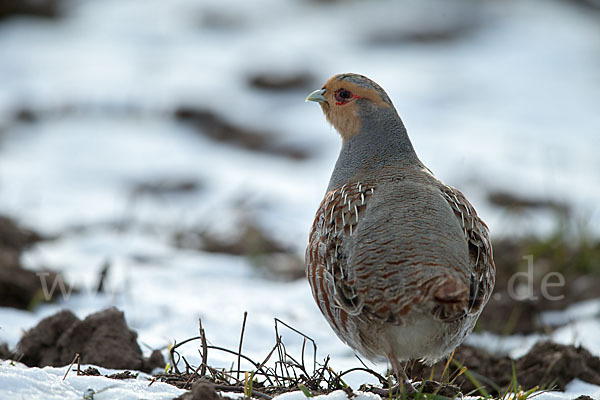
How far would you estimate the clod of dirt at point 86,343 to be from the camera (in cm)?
333

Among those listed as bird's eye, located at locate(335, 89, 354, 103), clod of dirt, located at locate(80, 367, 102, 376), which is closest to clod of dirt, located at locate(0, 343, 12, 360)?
clod of dirt, located at locate(80, 367, 102, 376)

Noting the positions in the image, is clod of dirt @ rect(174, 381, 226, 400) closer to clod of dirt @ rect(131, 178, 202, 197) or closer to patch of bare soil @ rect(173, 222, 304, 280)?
patch of bare soil @ rect(173, 222, 304, 280)

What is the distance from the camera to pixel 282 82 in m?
13.8

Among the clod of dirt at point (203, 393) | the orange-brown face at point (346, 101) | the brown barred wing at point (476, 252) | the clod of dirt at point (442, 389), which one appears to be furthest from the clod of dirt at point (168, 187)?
the clod of dirt at point (203, 393)

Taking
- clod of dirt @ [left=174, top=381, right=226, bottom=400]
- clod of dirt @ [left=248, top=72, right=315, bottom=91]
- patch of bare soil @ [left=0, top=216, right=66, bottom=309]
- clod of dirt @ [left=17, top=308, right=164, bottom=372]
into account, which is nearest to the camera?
clod of dirt @ [left=174, top=381, right=226, bottom=400]

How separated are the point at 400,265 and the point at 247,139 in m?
9.10

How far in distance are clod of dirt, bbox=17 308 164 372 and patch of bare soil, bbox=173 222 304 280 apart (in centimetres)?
284

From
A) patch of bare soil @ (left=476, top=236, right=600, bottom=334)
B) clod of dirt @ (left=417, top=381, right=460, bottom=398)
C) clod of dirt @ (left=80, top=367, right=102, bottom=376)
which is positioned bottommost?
clod of dirt @ (left=417, top=381, right=460, bottom=398)

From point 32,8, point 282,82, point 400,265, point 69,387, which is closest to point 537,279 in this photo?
point 400,265

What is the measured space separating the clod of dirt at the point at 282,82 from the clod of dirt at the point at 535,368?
10463 millimetres

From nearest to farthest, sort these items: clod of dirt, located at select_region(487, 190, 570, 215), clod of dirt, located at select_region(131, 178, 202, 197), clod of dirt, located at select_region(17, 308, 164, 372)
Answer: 1. clod of dirt, located at select_region(17, 308, 164, 372)
2. clod of dirt, located at select_region(487, 190, 570, 215)
3. clod of dirt, located at select_region(131, 178, 202, 197)

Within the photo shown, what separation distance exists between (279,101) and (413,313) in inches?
431

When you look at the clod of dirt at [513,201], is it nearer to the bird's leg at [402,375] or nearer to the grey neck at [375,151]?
the grey neck at [375,151]

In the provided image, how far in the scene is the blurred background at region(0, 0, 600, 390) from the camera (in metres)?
5.49
